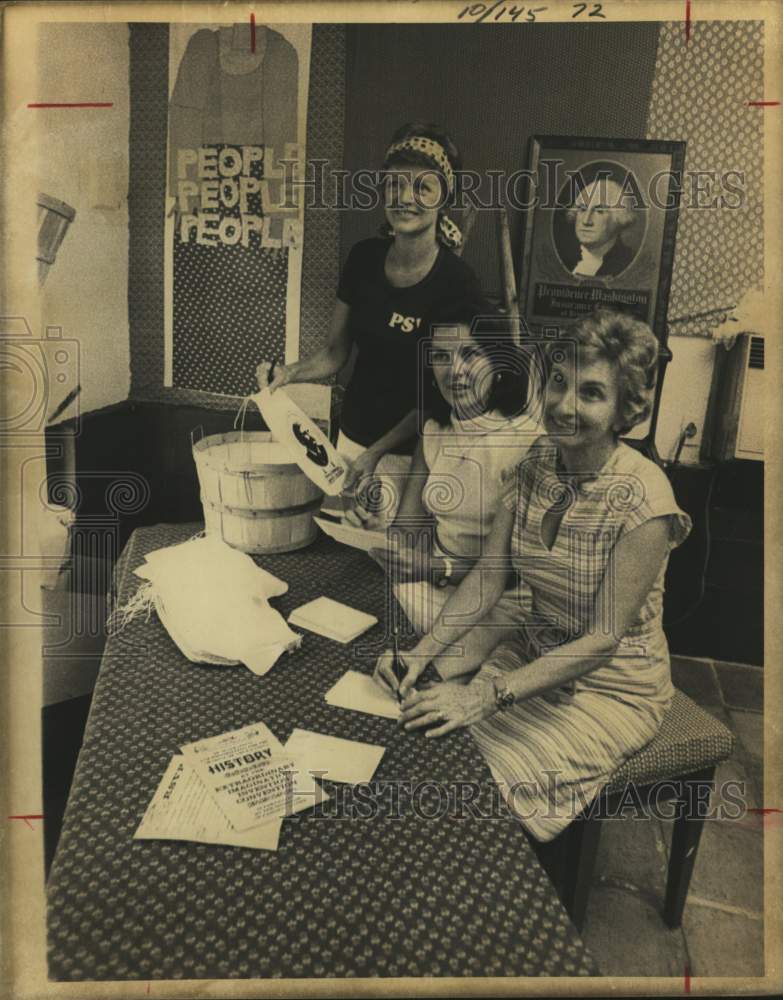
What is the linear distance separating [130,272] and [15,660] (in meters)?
0.82

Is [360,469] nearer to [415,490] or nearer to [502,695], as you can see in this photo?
[415,490]

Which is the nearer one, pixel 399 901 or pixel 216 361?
pixel 399 901

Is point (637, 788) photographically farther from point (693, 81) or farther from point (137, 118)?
point (137, 118)

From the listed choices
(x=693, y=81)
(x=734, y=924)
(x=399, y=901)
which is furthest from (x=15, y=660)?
(x=693, y=81)

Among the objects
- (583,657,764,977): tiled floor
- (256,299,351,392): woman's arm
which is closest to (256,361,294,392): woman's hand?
(256,299,351,392): woman's arm

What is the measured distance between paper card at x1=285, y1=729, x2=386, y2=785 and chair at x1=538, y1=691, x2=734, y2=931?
52 cm

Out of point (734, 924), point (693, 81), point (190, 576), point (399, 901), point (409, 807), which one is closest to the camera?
point (399, 901)

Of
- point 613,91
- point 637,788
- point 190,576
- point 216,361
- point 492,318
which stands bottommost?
point 637,788

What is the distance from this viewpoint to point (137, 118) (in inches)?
59.7

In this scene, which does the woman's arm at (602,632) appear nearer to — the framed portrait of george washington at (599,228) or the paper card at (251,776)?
the paper card at (251,776)

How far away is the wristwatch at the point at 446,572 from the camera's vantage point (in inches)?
68.4

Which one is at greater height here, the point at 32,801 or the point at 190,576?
the point at 190,576

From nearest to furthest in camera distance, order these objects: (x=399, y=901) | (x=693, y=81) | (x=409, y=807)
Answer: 1. (x=399, y=901)
2. (x=409, y=807)
3. (x=693, y=81)

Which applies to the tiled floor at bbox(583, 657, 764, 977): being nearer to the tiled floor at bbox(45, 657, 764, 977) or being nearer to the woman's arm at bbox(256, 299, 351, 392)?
the tiled floor at bbox(45, 657, 764, 977)
